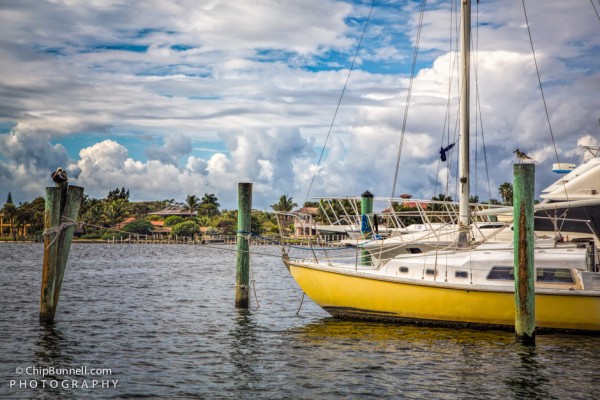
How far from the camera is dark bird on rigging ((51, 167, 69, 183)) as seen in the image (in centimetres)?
1759

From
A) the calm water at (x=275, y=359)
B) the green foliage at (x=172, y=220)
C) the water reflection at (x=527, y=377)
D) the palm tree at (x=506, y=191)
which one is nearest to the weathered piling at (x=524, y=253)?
the water reflection at (x=527, y=377)

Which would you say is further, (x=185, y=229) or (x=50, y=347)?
(x=185, y=229)

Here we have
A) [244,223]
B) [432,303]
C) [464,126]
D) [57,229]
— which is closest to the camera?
[57,229]

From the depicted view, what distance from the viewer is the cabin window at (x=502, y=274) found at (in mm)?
18562

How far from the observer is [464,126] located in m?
21.2

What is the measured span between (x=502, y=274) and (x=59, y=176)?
12.5 m

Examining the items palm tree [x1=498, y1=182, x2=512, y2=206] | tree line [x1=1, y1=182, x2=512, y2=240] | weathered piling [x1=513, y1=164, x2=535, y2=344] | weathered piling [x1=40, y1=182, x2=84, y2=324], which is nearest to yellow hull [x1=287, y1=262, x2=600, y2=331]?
weathered piling [x1=513, y1=164, x2=535, y2=344]

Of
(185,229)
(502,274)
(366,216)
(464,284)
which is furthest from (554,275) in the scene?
(185,229)

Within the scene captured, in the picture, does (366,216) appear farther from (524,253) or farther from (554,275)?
(524,253)

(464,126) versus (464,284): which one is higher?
(464,126)

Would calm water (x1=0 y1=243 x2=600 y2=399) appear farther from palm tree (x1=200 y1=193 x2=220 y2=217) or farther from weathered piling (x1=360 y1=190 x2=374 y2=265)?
palm tree (x1=200 y1=193 x2=220 y2=217)

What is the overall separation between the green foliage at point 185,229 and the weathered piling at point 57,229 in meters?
146

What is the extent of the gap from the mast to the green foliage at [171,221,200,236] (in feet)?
476

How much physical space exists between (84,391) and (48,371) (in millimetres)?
1985
